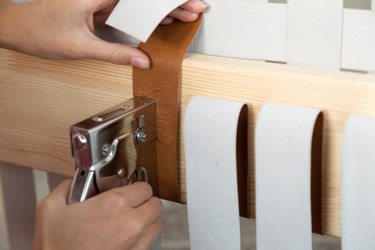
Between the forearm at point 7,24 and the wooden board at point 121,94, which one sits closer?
the wooden board at point 121,94

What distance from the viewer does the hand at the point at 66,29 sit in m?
0.54

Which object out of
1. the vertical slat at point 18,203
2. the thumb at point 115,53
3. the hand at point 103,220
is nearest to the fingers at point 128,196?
the hand at point 103,220

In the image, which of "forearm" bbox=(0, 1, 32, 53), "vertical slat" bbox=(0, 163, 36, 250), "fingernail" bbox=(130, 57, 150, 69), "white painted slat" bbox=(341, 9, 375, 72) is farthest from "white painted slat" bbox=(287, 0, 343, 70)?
"vertical slat" bbox=(0, 163, 36, 250)

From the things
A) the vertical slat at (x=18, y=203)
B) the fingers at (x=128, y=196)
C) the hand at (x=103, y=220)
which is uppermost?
the fingers at (x=128, y=196)

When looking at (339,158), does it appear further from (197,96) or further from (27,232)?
(27,232)

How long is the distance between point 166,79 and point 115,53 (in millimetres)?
51

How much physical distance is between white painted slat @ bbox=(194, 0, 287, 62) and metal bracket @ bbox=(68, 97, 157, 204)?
0.25 feet

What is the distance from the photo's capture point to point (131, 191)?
527 millimetres

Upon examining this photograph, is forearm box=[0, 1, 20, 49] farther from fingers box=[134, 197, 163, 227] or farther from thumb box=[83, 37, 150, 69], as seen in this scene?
fingers box=[134, 197, 163, 227]

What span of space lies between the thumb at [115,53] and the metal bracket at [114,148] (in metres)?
0.03

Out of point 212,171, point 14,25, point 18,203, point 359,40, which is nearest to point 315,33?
point 359,40

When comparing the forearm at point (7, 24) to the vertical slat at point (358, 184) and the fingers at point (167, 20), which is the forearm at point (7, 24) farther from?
the vertical slat at point (358, 184)

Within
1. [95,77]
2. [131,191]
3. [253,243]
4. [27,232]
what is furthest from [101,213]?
[253,243]

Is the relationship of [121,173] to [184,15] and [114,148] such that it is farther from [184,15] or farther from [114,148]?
[184,15]
